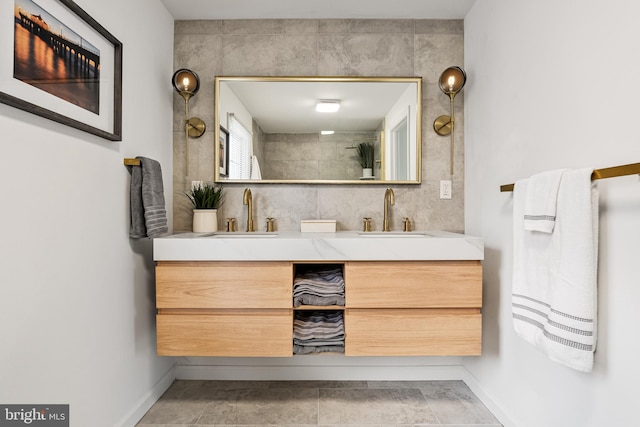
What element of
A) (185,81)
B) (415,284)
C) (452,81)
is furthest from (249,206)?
(452,81)

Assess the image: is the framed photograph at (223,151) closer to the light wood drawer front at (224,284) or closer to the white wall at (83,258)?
the white wall at (83,258)

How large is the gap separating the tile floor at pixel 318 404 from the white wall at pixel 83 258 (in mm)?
183

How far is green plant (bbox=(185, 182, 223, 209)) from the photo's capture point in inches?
82.5

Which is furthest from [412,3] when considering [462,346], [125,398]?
[125,398]

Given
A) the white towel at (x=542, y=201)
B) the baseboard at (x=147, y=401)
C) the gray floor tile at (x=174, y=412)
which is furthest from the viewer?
→ the gray floor tile at (x=174, y=412)

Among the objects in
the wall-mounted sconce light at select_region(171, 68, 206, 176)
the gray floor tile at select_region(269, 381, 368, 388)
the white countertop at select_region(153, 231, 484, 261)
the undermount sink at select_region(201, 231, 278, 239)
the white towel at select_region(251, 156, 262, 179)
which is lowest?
the gray floor tile at select_region(269, 381, 368, 388)

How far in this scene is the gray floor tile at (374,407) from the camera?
1713mm

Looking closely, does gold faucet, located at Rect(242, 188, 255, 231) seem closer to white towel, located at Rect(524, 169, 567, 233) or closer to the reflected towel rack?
white towel, located at Rect(524, 169, 567, 233)

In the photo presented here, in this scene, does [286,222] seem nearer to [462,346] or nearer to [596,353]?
[462,346]

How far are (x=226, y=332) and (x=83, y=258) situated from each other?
68cm

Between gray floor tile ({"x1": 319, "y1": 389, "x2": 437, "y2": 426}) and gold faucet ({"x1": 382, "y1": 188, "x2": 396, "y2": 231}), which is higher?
gold faucet ({"x1": 382, "y1": 188, "x2": 396, "y2": 231})

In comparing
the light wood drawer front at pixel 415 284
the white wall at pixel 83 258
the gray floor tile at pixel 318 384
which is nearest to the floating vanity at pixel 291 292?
the light wood drawer front at pixel 415 284

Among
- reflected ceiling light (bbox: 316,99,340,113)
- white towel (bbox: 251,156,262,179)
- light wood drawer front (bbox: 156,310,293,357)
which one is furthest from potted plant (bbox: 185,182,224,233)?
reflected ceiling light (bbox: 316,99,340,113)

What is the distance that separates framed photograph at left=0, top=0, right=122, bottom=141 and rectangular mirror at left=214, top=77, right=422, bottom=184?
75cm
